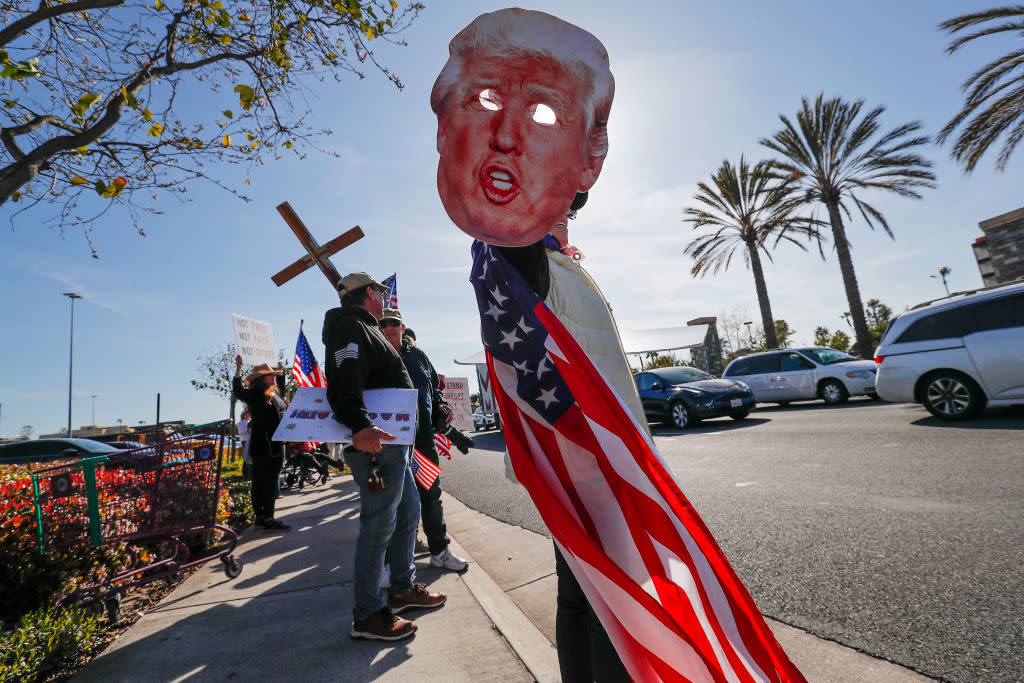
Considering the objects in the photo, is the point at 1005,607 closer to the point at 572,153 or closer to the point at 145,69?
the point at 572,153

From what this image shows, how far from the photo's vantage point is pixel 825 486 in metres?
4.46

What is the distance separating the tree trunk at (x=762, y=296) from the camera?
18.1 meters

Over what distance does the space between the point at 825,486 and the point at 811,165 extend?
15.2 metres

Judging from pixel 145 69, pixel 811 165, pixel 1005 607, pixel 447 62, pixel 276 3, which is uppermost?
pixel 811 165

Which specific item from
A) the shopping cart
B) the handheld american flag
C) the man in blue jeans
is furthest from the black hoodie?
the shopping cart

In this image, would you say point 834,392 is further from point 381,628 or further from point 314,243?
point 381,628

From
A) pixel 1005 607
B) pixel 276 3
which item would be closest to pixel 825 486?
pixel 1005 607

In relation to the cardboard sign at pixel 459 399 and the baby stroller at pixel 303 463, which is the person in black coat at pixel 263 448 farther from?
the baby stroller at pixel 303 463

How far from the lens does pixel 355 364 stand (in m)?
2.35

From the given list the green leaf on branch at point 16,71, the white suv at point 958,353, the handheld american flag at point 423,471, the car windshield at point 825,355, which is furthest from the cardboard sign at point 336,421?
the car windshield at point 825,355

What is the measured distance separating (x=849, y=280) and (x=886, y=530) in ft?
50.0

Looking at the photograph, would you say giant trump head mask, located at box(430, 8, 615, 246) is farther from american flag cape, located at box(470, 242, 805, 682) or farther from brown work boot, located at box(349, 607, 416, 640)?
brown work boot, located at box(349, 607, 416, 640)

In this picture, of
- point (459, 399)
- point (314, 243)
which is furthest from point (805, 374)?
point (314, 243)

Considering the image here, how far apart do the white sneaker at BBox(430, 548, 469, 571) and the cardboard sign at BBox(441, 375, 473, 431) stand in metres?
2.16
